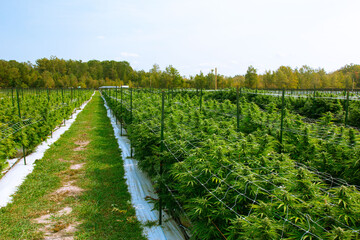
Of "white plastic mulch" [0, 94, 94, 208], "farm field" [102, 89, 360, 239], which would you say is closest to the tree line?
"farm field" [102, 89, 360, 239]

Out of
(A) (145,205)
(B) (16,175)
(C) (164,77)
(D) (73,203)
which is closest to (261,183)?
(A) (145,205)

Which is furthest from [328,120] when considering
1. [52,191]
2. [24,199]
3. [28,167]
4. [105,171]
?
[28,167]

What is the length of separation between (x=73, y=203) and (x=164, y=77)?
144ft

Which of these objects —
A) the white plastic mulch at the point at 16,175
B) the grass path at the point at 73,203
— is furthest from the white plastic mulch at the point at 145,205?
the white plastic mulch at the point at 16,175

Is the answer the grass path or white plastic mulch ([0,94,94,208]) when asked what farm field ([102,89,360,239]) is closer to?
the grass path

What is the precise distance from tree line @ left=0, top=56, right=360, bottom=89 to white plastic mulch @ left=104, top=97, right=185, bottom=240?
3.98m

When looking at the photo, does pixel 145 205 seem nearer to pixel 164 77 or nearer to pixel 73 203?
pixel 73 203

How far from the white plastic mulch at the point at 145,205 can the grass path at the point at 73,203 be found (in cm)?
14

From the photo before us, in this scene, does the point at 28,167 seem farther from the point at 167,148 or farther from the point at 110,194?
the point at 167,148

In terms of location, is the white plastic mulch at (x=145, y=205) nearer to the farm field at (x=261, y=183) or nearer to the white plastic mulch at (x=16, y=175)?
the farm field at (x=261, y=183)

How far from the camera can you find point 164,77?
155 ft

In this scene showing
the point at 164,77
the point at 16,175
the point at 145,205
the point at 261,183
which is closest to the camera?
the point at 261,183

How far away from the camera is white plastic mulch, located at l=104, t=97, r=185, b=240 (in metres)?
3.78

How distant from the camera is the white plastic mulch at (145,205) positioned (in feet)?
12.4
